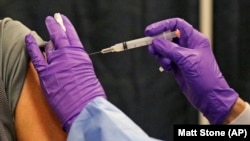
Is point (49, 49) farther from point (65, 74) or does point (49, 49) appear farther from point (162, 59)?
point (162, 59)

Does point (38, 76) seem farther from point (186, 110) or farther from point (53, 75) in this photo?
point (186, 110)

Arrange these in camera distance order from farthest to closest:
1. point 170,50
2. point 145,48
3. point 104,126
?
1. point 145,48
2. point 170,50
3. point 104,126

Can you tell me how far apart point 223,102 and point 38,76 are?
0.58m

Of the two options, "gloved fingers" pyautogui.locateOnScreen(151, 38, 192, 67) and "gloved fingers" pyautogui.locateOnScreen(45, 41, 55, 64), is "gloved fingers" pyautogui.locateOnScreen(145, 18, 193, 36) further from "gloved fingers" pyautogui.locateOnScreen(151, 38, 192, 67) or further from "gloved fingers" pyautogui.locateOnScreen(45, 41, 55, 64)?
"gloved fingers" pyautogui.locateOnScreen(45, 41, 55, 64)

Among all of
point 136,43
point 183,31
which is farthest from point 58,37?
point 183,31

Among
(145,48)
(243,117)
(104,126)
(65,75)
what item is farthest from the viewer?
(145,48)

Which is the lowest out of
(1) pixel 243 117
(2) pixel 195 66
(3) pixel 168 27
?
(1) pixel 243 117

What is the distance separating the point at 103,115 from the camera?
0.79m

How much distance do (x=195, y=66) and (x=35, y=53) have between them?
1.56ft

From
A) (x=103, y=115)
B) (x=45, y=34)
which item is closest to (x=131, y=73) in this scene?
(x=45, y=34)

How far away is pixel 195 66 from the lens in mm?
1231

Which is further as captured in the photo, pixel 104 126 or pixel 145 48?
pixel 145 48

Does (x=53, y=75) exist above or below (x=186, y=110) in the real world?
above

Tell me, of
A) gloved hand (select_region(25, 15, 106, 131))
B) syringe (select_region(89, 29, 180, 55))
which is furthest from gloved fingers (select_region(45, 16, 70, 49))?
syringe (select_region(89, 29, 180, 55))
